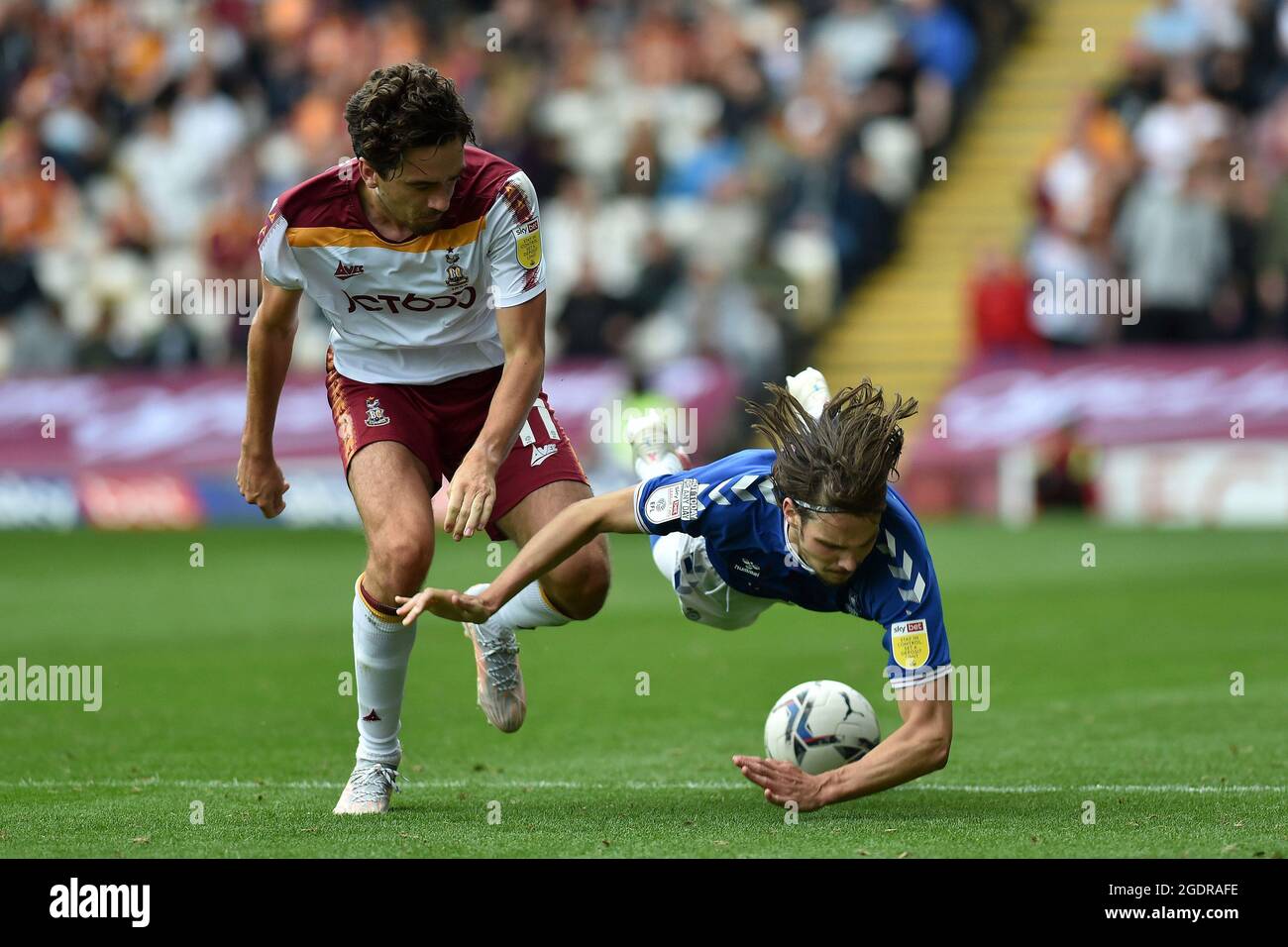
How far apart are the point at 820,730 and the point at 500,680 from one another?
131 centimetres

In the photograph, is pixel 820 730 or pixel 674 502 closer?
pixel 674 502

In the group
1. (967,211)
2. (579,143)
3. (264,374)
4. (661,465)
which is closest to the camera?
(264,374)

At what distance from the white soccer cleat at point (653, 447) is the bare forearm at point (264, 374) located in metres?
1.78

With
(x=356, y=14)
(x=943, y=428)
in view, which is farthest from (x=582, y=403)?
(x=356, y=14)

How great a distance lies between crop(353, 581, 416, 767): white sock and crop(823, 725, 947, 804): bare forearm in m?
1.69

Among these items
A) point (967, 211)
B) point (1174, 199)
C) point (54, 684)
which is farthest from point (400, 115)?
point (967, 211)

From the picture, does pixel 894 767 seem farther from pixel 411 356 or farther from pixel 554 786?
pixel 411 356

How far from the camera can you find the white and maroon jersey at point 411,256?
6.83m

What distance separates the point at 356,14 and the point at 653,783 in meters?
19.8

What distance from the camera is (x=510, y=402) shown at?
6711 millimetres

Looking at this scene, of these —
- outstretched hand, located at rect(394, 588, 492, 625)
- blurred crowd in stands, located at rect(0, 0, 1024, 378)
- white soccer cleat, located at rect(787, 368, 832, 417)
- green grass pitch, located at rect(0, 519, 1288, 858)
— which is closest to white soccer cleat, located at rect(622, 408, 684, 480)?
white soccer cleat, located at rect(787, 368, 832, 417)

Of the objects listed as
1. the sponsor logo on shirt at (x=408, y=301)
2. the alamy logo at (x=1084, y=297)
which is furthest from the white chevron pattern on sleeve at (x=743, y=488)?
the alamy logo at (x=1084, y=297)

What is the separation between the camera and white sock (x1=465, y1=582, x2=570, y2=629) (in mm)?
7422

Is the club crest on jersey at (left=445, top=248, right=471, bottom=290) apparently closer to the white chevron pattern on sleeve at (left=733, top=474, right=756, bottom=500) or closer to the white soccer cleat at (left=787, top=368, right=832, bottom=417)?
the white chevron pattern on sleeve at (left=733, top=474, right=756, bottom=500)
